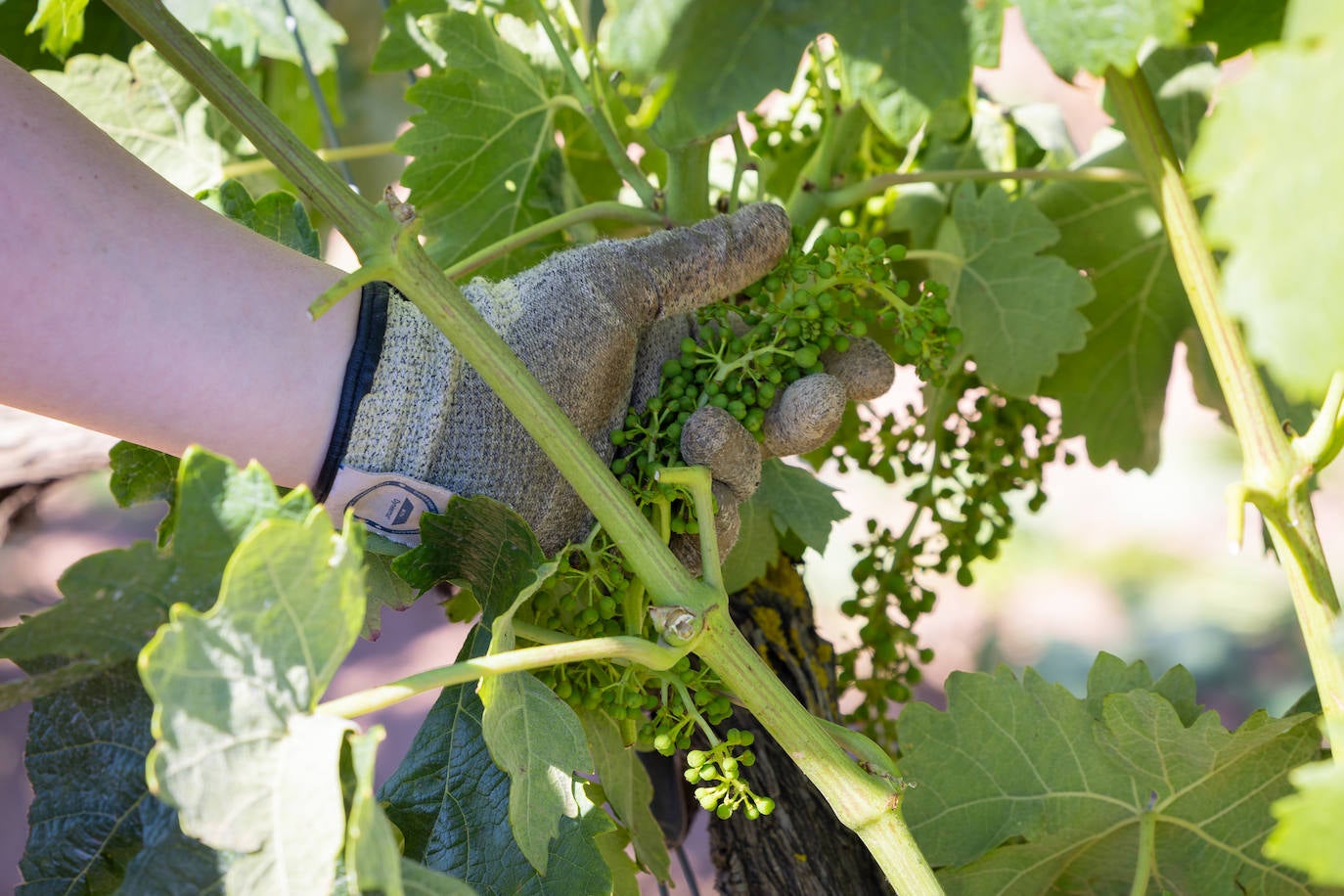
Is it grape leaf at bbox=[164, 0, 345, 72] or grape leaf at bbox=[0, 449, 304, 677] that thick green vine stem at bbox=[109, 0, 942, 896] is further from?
grape leaf at bbox=[164, 0, 345, 72]

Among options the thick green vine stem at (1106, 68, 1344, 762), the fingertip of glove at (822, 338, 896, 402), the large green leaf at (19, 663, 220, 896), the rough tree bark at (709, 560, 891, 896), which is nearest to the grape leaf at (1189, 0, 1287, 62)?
the thick green vine stem at (1106, 68, 1344, 762)

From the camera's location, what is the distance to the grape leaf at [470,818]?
2.17 feet

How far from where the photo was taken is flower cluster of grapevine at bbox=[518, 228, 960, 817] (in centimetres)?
68

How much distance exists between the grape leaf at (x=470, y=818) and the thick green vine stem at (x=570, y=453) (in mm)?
140

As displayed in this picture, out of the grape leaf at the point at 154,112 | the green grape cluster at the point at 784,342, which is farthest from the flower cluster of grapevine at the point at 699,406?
the grape leaf at the point at 154,112

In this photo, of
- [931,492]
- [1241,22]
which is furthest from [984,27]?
[931,492]

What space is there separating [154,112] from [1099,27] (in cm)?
98

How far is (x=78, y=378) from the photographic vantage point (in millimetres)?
682

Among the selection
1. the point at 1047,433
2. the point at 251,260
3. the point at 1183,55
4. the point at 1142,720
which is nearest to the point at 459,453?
the point at 251,260

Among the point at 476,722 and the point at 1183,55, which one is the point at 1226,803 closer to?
the point at 476,722

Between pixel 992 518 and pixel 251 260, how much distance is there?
76 cm

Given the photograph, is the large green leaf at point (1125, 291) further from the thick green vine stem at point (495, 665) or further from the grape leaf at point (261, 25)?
the grape leaf at point (261, 25)

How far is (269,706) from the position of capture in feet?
1.56

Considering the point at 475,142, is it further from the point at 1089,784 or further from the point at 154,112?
the point at 1089,784
